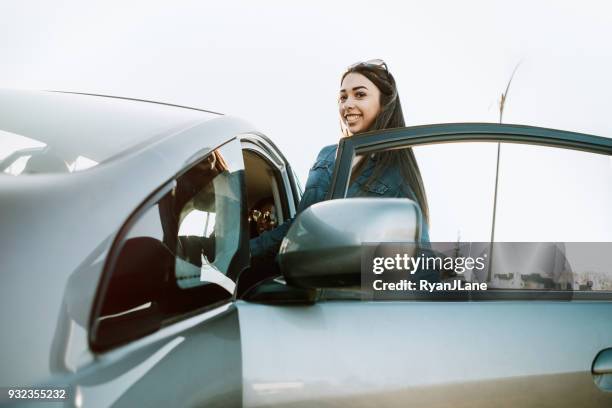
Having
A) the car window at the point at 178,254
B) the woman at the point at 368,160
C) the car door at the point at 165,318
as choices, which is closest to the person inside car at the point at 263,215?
the woman at the point at 368,160

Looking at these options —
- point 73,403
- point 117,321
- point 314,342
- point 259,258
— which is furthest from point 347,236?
point 259,258

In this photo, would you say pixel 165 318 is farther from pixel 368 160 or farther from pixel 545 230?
pixel 545 230

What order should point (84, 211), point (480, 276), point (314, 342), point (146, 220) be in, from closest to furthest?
point (84, 211)
point (146, 220)
point (314, 342)
point (480, 276)

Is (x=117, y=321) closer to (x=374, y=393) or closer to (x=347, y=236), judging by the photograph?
(x=347, y=236)

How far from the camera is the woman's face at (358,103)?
2.31m

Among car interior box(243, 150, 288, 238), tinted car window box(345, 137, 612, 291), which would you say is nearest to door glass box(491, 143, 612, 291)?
tinted car window box(345, 137, 612, 291)

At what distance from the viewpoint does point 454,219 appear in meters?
1.59

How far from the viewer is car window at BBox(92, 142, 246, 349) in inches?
38.9

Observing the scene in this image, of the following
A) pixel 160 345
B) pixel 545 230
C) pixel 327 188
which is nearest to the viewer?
pixel 160 345

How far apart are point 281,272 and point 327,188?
561 mm

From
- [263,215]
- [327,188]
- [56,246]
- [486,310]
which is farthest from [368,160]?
[263,215]

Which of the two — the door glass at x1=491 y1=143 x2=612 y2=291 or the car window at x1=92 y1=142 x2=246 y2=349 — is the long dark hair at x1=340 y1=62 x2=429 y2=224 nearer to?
the door glass at x1=491 y1=143 x2=612 y2=291

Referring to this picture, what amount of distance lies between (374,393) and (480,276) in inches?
19.8

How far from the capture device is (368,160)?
5.52 ft
